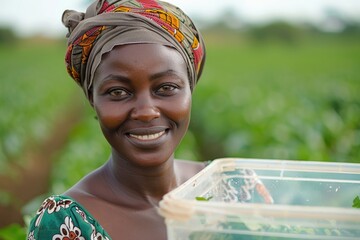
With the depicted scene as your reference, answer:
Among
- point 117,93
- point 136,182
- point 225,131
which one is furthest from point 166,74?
point 225,131

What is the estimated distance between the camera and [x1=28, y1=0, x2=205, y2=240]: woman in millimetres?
1836

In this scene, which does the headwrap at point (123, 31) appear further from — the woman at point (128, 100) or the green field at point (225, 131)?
the green field at point (225, 131)

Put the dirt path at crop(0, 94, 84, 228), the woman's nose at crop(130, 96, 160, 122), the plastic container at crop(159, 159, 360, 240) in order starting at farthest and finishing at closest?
the dirt path at crop(0, 94, 84, 228), the woman's nose at crop(130, 96, 160, 122), the plastic container at crop(159, 159, 360, 240)

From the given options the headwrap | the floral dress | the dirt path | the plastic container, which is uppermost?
the headwrap

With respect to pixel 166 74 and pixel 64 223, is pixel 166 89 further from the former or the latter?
pixel 64 223

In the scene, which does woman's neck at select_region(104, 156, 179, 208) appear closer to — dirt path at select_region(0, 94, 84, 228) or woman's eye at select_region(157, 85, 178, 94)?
woman's eye at select_region(157, 85, 178, 94)

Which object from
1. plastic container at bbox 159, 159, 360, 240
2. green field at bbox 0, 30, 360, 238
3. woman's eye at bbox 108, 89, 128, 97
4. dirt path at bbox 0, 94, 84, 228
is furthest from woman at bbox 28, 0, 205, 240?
dirt path at bbox 0, 94, 84, 228

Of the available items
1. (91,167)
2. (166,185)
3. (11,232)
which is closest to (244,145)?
(91,167)

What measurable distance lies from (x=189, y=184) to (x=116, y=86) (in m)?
0.45

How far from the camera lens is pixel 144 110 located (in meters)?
1.81

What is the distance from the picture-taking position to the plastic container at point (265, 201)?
124cm

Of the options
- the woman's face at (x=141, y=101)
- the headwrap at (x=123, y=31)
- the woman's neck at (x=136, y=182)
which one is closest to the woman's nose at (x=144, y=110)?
the woman's face at (x=141, y=101)

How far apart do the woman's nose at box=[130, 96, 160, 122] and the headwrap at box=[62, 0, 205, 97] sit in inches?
6.8

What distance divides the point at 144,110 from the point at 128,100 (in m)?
0.06
